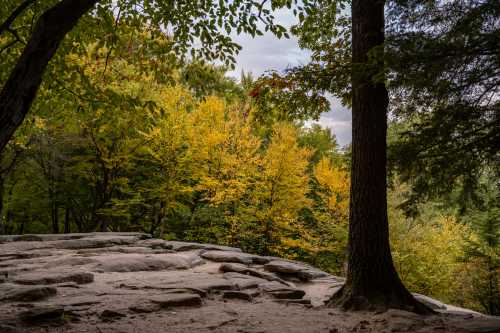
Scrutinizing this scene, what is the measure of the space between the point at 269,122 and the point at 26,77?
184 inches

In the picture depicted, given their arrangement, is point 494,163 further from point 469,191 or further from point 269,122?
point 269,122

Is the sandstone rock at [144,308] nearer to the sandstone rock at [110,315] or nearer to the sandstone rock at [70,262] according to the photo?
the sandstone rock at [110,315]

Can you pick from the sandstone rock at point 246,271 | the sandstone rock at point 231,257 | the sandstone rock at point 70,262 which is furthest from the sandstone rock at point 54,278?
the sandstone rock at point 231,257

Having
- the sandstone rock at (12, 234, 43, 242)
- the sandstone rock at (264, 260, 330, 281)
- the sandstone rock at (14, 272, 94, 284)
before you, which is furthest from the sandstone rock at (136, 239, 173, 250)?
the sandstone rock at (14, 272, 94, 284)

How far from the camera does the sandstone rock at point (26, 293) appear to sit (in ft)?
17.4

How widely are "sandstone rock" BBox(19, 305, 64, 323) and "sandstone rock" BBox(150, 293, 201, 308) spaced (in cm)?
133

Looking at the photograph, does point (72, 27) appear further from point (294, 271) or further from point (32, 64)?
point (294, 271)

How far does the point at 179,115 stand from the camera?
18.1 meters

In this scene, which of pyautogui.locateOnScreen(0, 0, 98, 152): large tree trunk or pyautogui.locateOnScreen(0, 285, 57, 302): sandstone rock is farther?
pyautogui.locateOnScreen(0, 285, 57, 302): sandstone rock

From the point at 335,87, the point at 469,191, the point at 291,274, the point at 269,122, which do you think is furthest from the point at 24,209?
the point at 469,191

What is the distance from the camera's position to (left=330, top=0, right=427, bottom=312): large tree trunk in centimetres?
594

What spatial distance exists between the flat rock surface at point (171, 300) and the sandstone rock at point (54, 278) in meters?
0.02

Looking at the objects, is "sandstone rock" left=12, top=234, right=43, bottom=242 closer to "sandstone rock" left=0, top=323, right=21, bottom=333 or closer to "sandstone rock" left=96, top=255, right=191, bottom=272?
"sandstone rock" left=96, top=255, right=191, bottom=272

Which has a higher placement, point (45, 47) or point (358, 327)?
point (45, 47)
